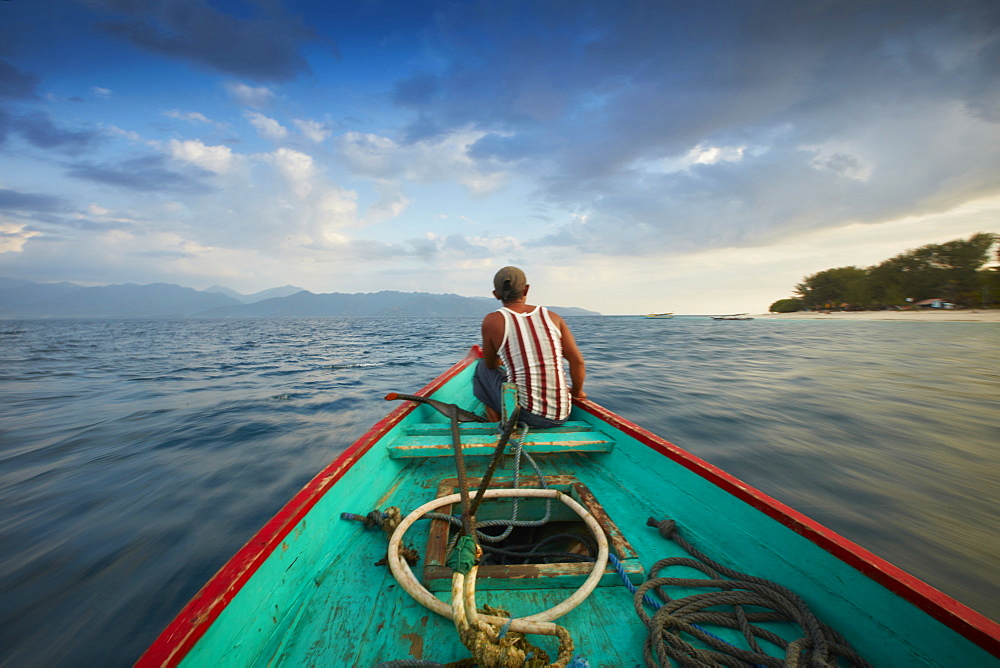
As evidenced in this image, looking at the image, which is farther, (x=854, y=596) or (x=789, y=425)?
(x=789, y=425)

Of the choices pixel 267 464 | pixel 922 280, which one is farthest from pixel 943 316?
pixel 267 464

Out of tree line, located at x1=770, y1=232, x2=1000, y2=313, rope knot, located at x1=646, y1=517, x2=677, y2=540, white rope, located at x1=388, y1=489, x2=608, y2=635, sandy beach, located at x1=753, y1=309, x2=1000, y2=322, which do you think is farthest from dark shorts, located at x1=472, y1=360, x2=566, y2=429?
tree line, located at x1=770, y1=232, x2=1000, y2=313

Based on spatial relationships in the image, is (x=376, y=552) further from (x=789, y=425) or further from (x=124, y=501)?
(x=789, y=425)

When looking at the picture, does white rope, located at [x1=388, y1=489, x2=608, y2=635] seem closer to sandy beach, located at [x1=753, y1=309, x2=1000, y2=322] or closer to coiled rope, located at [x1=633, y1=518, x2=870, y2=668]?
coiled rope, located at [x1=633, y1=518, x2=870, y2=668]

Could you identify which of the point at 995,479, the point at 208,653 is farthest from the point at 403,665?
the point at 995,479

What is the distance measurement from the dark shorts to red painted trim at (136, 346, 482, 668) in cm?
157

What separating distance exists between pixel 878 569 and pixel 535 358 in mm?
2100

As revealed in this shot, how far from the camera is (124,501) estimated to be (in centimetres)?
366

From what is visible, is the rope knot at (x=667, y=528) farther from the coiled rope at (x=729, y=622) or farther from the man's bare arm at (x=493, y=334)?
the man's bare arm at (x=493, y=334)

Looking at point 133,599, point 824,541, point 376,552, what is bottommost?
point 133,599

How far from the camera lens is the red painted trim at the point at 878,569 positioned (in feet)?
3.43

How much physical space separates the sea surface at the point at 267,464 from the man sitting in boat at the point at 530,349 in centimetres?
275

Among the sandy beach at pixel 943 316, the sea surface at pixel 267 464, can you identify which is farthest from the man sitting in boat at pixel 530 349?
the sandy beach at pixel 943 316

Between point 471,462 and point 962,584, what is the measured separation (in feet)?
12.4
